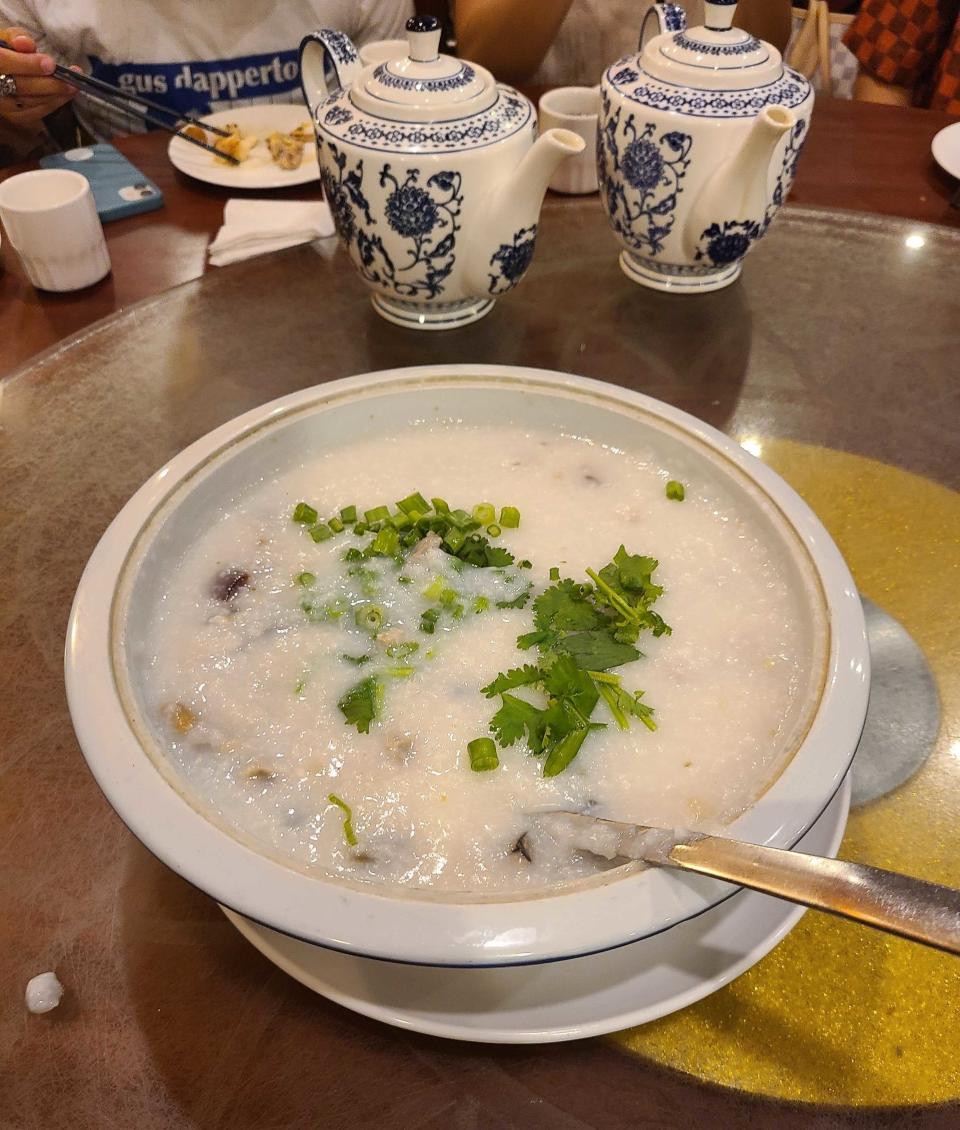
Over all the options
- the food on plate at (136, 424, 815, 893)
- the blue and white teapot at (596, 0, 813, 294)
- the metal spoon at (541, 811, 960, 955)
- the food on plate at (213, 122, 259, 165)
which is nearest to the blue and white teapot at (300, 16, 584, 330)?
the blue and white teapot at (596, 0, 813, 294)

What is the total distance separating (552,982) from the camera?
0.71 metres

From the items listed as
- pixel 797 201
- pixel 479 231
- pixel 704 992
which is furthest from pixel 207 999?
pixel 797 201

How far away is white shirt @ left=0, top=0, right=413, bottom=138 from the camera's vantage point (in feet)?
8.11

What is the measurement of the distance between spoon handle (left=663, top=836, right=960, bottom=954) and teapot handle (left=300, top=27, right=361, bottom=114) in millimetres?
1438

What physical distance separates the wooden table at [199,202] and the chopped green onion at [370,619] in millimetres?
938

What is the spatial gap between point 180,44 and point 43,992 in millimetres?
2723

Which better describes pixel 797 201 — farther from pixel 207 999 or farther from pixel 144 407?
pixel 207 999

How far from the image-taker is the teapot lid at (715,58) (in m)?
1.42

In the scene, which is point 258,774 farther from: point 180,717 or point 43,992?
point 43,992

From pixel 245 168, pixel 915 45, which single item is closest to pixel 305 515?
pixel 245 168

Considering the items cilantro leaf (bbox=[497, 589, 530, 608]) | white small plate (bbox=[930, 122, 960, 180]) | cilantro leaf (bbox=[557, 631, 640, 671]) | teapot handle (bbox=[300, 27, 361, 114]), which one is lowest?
cilantro leaf (bbox=[497, 589, 530, 608])

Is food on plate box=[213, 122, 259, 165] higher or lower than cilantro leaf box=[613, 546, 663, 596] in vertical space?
higher

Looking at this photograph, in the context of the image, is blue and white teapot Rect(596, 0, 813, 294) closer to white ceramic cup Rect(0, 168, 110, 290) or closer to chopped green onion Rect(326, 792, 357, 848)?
white ceramic cup Rect(0, 168, 110, 290)

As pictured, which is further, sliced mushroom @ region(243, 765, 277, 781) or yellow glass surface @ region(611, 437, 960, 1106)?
sliced mushroom @ region(243, 765, 277, 781)
